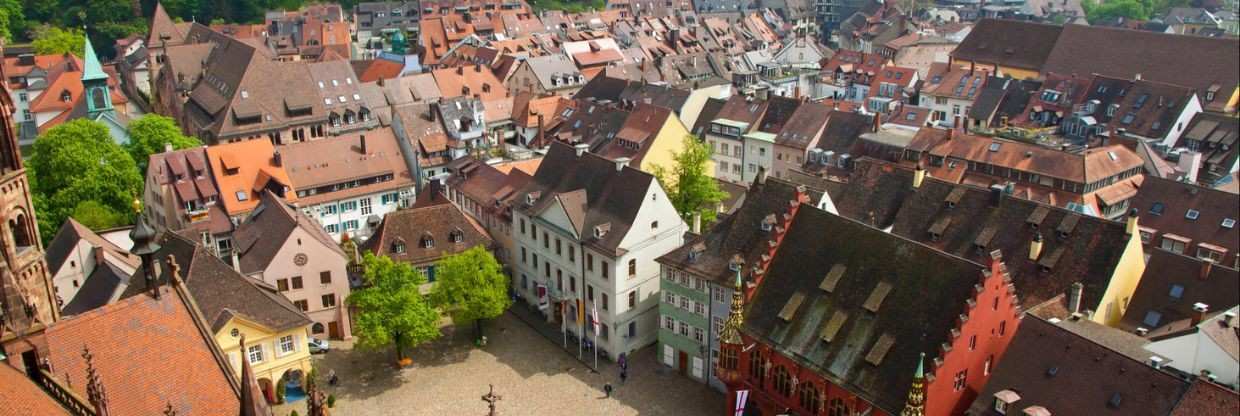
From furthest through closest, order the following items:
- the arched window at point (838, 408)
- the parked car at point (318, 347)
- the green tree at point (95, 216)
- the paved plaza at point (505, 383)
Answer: the green tree at point (95, 216) → the parked car at point (318, 347) → the paved plaza at point (505, 383) → the arched window at point (838, 408)

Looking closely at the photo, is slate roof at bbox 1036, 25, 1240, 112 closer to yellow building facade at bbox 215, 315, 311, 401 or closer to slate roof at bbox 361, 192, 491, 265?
slate roof at bbox 361, 192, 491, 265

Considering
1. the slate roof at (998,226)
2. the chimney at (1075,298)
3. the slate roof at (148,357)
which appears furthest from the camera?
the slate roof at (998,226)

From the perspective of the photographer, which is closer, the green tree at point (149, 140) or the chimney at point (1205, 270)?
the chimney at point (1205, 270)

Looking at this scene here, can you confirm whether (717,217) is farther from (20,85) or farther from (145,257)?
(20,85)

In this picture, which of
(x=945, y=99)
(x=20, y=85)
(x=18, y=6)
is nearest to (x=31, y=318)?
(x=945, y=99)

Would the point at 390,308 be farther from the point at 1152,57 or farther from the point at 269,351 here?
the point at 1152,57

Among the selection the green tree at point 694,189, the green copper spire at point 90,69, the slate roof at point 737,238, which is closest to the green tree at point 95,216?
the green copper spire at point 90,69

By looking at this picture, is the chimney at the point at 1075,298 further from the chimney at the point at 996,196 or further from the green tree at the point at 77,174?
the green tree at the point at 77,174
